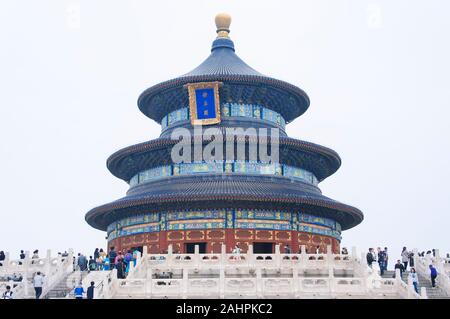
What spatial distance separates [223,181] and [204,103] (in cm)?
578

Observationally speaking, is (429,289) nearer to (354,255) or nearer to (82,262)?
(354,255)

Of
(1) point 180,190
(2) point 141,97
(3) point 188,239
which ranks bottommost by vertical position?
(3) point 188,239

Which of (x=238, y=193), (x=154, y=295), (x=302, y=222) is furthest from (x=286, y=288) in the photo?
(x=302, y=222)

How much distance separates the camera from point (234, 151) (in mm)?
41562

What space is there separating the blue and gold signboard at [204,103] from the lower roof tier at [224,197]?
4102mm

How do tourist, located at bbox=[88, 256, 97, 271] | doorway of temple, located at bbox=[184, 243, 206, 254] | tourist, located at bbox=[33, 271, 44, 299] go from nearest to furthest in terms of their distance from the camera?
tourist, located at bbox=[33, 271, 44, 299] → tourist, located at bbox=[88, 256, 97, 271] → doorway of temple, located at bbox=[184, 243, 206, 254]

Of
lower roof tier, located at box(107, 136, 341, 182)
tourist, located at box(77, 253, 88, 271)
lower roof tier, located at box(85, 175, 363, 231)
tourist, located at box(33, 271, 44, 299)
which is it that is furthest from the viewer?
lower roof tier, located at box(107, 136, 341, 182)

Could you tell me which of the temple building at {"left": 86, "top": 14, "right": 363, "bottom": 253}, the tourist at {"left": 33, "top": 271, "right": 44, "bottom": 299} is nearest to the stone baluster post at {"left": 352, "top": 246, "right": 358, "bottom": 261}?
the temple building at {"left": 86, "top": 14, "right": 363, "bottom": 253}

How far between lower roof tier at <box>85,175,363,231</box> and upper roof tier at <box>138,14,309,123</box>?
231 inches

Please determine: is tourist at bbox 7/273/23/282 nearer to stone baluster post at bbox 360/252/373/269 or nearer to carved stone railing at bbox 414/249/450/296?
stone baluster post at bbox 360/252/373/269

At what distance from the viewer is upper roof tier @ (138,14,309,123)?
43.5 metres

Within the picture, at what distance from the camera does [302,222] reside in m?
40.8
